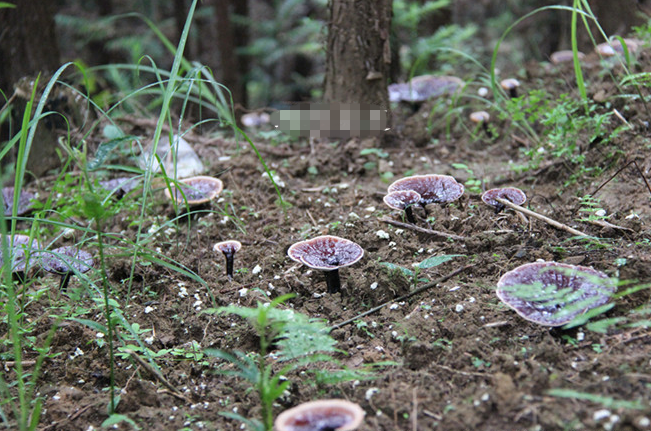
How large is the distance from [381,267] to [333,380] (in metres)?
0.86

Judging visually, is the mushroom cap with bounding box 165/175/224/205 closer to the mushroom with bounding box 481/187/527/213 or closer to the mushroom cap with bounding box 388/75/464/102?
the mushroom with bounding box 481/187/527/213

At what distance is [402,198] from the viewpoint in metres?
3.16

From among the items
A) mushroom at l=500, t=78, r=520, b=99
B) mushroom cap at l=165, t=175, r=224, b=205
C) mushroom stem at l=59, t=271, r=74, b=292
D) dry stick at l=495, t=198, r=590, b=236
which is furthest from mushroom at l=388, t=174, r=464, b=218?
mushroom at l=500, t=78, r=520, b=99

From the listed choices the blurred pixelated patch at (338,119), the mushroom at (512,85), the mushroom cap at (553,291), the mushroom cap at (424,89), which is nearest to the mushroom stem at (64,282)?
the mushroom cap at (553,291)

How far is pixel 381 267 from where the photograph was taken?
2.81 meters

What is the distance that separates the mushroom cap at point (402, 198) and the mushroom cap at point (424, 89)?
246 cm

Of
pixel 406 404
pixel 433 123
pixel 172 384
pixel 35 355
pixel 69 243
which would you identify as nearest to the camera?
pixel 406 404

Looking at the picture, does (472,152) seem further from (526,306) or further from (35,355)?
(35,355)

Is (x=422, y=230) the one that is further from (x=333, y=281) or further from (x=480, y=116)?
(x=480, y=116)

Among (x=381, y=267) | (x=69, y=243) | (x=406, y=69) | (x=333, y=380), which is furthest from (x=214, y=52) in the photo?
(x=333, y=380)

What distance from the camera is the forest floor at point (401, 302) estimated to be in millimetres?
2002

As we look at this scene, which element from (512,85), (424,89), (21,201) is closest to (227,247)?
(21,201)

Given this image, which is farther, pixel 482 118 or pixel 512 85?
pixel 512 85

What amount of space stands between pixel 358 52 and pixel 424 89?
1.09 m
